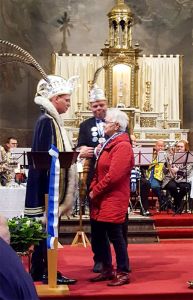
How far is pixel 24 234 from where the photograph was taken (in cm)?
529

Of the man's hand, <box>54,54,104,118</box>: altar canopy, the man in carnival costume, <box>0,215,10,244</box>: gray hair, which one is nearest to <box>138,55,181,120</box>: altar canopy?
<box>54,54,104,118</box>: altar canopy

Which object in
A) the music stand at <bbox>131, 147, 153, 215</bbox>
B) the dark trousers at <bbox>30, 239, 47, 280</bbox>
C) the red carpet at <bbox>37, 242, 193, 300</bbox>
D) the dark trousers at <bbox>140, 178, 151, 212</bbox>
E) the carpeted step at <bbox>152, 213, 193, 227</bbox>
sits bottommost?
the red carpet at <bbox>37, 242, 193, 300</bbox>

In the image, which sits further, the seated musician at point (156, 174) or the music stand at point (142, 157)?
the seated musician at point (156, 174)

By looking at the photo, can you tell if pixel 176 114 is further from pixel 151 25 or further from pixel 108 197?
pixel 108 197

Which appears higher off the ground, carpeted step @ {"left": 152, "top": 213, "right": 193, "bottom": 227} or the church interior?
the church interior

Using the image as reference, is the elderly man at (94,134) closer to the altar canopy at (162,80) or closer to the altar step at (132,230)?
the altar step at (132,230)

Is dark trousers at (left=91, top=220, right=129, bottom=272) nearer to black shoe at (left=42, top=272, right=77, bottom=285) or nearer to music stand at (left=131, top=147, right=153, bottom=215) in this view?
black shoe at (left=42, top=272, right=77, bottom=285)

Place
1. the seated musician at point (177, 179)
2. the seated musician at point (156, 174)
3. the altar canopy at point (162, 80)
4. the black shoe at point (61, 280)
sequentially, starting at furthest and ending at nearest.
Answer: the altar canopy at point (162, 80)
the seated musician at point (156, 174)
the seated musician at point (177, 179)
the black shoe at point (61, 280)

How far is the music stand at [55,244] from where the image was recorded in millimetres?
5363

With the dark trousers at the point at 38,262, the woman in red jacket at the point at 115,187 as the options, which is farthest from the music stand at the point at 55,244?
the woman in red jacket at the point at 115,187

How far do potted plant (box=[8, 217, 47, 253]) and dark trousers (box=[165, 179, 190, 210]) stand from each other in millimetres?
6230

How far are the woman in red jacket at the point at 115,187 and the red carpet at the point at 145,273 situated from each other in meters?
0.21

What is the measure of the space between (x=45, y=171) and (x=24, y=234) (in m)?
0.70

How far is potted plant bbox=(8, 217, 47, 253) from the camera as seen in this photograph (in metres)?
5.30
